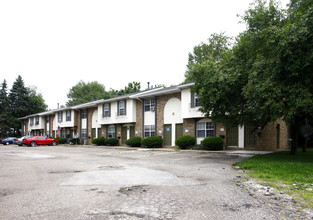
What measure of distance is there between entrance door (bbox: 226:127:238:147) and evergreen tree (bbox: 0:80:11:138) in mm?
51794

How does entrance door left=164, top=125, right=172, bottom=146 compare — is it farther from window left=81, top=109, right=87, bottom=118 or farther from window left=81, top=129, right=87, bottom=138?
window left=81, top=109, right=87, bottom=118

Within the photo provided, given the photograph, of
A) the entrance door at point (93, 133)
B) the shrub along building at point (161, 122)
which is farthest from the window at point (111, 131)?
the entrance door at point (93, 133)

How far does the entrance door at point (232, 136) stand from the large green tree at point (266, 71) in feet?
18.6

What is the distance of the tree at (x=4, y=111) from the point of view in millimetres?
55531

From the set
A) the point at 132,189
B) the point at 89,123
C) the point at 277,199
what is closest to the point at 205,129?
the point at 132,189

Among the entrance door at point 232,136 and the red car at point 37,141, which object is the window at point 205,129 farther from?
the red car at point 37,141

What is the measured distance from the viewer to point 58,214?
4398 millimetres

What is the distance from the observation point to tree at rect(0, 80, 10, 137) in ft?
182

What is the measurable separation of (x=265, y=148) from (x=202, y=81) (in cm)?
870

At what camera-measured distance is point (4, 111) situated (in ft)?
186

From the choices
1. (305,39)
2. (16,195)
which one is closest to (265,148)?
(305,39)

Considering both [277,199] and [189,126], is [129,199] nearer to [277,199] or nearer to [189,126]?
[277,199]

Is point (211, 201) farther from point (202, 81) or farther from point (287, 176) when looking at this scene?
point (202, 81)

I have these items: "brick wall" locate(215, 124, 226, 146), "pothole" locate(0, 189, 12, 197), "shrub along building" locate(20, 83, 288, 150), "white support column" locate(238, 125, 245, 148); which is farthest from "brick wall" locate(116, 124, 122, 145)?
"pothole" locate(0, 189, 12, 197)
